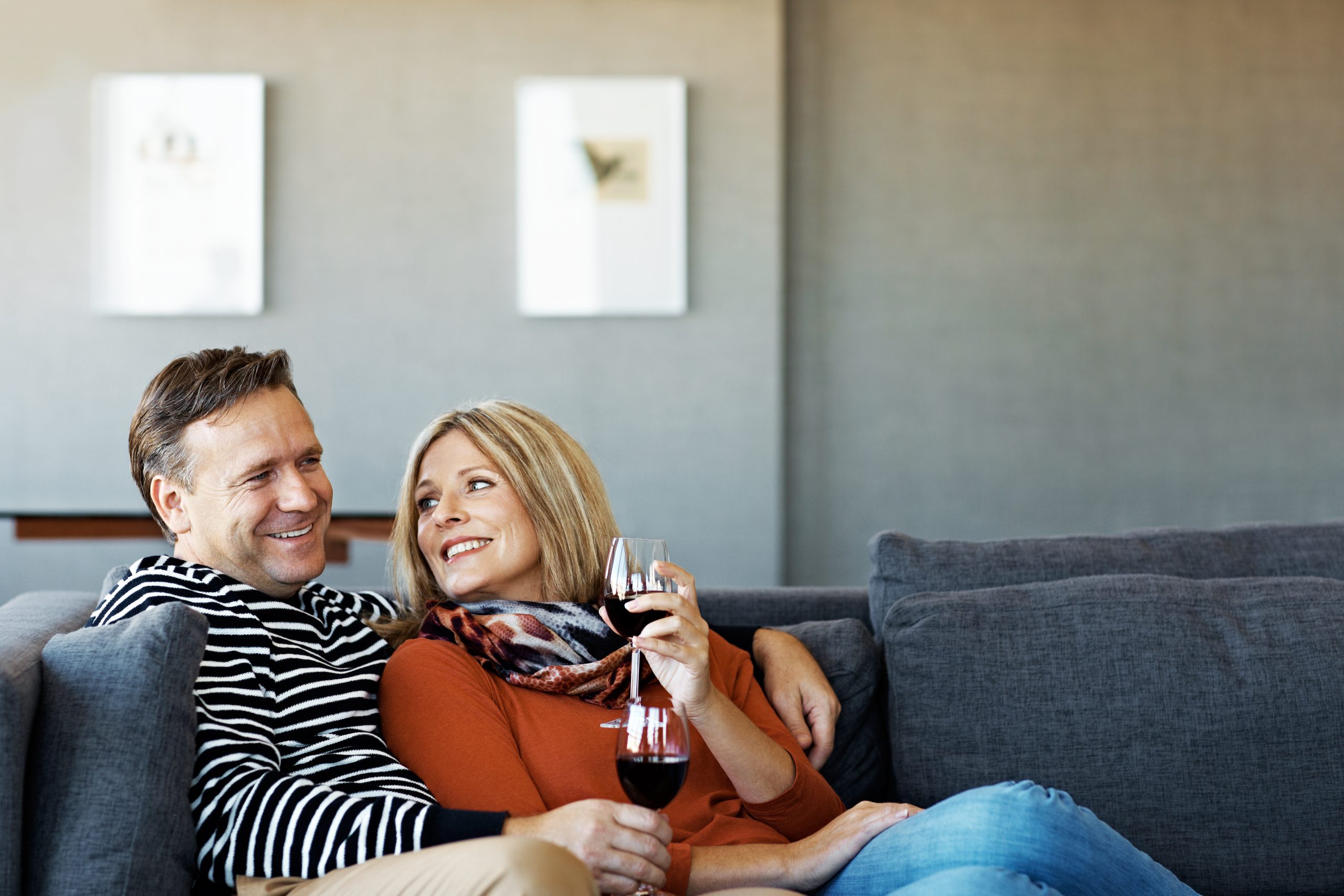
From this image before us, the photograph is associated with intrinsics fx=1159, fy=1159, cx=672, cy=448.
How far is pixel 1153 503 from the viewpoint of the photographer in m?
4.49

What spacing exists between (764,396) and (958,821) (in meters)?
2.94

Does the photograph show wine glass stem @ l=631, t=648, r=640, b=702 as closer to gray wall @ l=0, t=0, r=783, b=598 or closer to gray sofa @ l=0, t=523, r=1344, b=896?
gray sofa @ l=0, t=523, r=1344, b=896

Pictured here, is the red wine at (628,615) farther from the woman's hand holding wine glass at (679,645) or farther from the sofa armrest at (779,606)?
the sofa armrest at (779,606)

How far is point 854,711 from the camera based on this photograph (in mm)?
1934

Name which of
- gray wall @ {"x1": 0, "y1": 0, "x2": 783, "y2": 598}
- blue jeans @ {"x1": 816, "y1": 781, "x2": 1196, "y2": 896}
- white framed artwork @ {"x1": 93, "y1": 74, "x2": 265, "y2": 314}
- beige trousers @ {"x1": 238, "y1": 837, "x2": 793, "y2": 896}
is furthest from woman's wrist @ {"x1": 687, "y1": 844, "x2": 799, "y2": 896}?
white framed artwork @ {"x1": 93, "y1": 74, "x2": 265, "y2": 314}

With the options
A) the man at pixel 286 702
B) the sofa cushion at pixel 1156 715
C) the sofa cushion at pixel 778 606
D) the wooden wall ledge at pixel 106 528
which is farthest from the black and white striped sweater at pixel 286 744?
the wooden wall ledge at pixel 106 528

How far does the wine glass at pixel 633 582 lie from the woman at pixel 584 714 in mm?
19

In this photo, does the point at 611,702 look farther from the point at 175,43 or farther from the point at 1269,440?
the point at 1269,440

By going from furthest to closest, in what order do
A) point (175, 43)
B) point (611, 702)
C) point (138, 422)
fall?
point (175, 43) → point (611, 702) → point (138, 422)

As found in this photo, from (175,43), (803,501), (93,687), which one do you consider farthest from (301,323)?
(93,687)

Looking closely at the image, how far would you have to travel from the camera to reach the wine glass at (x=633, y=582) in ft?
4.66

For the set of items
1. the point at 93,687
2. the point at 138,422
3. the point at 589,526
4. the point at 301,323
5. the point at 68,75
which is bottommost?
the point at 93,687

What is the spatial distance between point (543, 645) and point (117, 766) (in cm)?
56

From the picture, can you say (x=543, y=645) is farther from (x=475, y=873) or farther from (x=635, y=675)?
(x=475, y=873)
